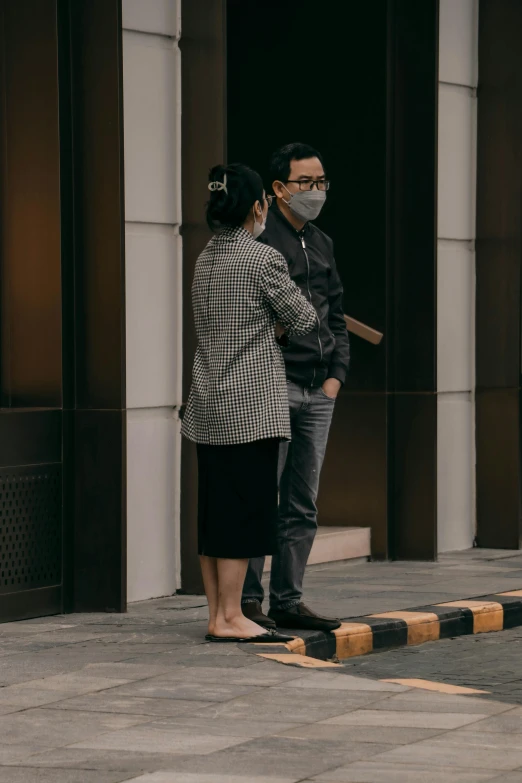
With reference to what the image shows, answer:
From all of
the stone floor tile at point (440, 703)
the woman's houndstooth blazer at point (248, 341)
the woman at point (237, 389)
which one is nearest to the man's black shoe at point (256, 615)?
the woman at point (237, 389)

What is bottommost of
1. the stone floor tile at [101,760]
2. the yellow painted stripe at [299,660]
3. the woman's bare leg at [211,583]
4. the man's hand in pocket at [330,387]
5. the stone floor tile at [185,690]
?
the yellow painted stripe at [299,660]

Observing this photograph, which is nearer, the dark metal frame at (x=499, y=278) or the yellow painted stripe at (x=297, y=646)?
the yellow painted stripe at (x=297, y=646)

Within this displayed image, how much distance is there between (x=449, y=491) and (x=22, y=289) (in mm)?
4125

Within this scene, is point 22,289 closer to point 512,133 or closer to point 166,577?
point 166,577

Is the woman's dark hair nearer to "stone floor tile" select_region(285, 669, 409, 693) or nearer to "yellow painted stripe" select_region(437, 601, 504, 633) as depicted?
"stone floor tile" select_region(285, 669, 409, 693)

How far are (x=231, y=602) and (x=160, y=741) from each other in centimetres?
184

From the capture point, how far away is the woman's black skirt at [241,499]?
23.7ft

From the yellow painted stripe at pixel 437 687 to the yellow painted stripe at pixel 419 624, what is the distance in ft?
3.91

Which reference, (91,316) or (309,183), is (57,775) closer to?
(309,183)

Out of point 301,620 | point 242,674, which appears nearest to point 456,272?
point 301,620

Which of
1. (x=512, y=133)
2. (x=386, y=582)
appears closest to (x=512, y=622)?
(x=386, y=582)

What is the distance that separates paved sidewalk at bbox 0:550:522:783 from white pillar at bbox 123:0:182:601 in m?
0.98

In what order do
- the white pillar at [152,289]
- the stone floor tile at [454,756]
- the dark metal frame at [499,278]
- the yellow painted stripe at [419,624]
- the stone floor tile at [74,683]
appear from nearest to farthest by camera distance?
the stone floor tile at [454,756]
the stone floor tile at [74,683]
the yellow painted stripe at [419,624]
the white pillar at [152,289]
the dark metal frame at [499,278]

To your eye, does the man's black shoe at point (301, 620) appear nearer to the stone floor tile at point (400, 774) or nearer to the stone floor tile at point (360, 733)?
the stone floor tile at point (360, 733)
